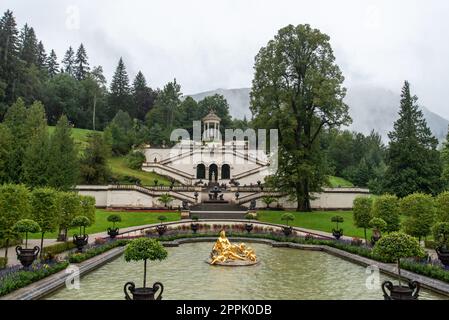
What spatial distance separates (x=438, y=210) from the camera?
23.6m

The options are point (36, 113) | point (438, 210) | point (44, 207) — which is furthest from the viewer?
point (36, 113)

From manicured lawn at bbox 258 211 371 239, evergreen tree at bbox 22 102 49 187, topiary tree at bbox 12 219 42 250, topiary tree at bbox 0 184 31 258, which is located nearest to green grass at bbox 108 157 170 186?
evergreen tree at bbox 22 102 49 187

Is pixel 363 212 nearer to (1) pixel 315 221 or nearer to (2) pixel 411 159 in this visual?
(1) pixel 315 221

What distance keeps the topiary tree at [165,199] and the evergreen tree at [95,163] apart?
34.7 feet

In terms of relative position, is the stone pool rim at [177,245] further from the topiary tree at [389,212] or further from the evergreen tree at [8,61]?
the evergreen tree at [8,61]

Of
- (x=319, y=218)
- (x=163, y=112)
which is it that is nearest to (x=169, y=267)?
(x=319, y=218)

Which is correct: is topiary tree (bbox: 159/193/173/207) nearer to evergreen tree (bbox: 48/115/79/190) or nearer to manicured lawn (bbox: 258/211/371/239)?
evergreen tree (bbox: 48/115/79/190)

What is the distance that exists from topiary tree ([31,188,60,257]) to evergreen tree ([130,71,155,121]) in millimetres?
82555

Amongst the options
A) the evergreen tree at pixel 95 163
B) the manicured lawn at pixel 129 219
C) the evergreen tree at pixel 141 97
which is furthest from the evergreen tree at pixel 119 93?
the manicured lawn at pixel 129 219

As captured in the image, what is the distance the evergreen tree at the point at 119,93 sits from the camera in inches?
3954

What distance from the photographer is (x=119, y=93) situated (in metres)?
102

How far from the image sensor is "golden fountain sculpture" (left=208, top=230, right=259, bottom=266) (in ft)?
65.8
